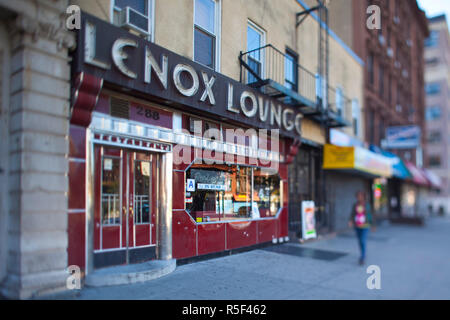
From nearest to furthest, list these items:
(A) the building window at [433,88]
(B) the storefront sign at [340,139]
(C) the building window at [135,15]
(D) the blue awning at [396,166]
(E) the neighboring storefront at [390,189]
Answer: (C) the building window at [135,15], (B) the storefront sign at [340,139], (D) the blue awning at [396,166], (E) the neighboring storefront at [390,189], (A) the building window at [433,88]

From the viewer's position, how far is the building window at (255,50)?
31.8 feet

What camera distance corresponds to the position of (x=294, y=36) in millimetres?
11859

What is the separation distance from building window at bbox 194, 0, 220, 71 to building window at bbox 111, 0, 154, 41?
1.36 m

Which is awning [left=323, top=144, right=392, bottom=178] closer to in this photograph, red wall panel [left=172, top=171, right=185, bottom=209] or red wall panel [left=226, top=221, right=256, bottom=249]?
red wall panel [left=226, top=221, right=256, bottom=249]

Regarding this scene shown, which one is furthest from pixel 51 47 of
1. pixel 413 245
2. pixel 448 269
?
pixel 413 245

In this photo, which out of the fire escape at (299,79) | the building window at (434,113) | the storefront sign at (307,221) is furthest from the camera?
the building window at (434,113)

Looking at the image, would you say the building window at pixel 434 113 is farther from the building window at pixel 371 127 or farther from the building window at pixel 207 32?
the building window at pixel 207 32

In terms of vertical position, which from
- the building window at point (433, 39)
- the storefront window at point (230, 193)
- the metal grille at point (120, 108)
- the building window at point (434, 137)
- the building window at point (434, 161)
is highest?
the building window at point (433, 39)

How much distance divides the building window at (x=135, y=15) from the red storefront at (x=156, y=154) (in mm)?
514

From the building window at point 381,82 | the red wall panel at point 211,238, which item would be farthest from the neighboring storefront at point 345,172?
the red wall panel at point 211,238

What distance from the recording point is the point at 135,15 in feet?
21.7

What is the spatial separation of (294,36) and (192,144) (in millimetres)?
6282

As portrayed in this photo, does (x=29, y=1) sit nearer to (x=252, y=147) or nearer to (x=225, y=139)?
(x=225, y=139)

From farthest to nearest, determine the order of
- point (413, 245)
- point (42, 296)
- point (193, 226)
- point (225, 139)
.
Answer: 1. point (413, 245)
2. point (225, 139)
3. point (193, 226)
4. point (42, 296)
